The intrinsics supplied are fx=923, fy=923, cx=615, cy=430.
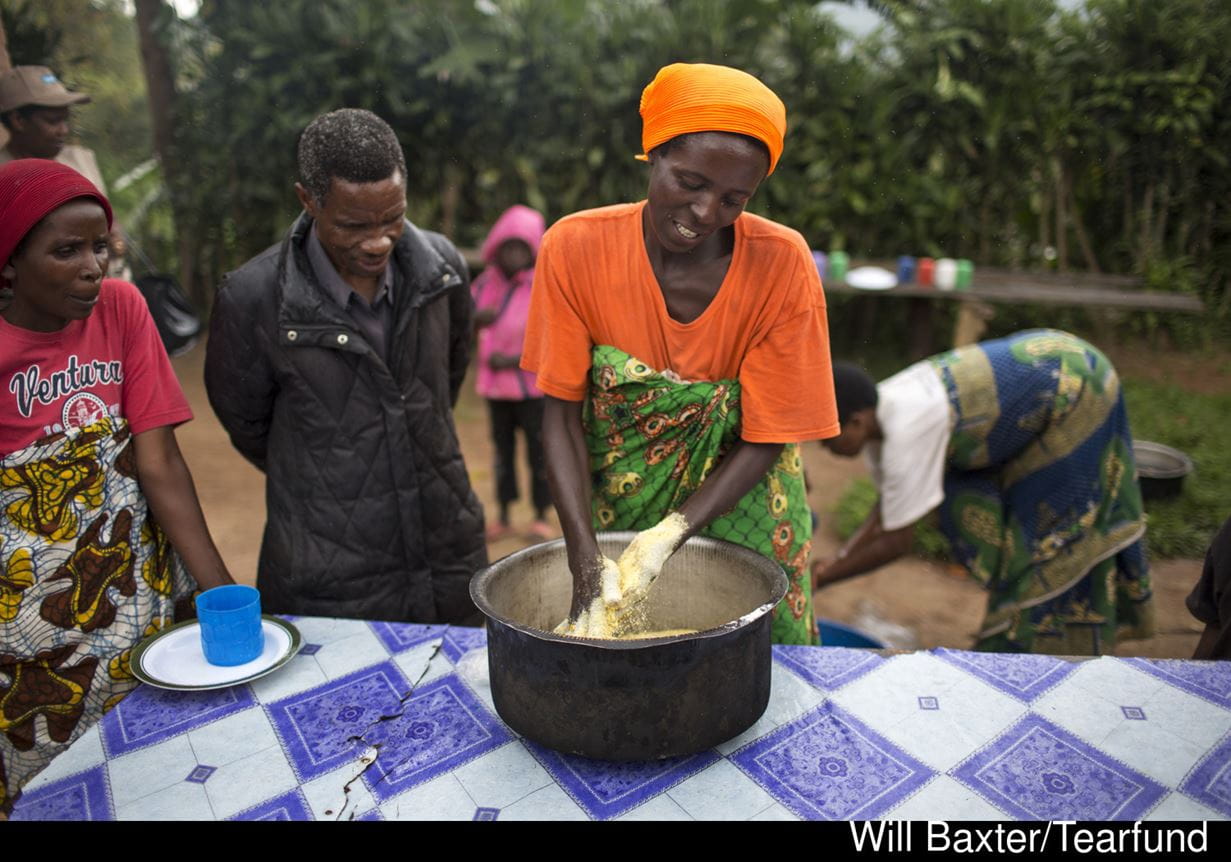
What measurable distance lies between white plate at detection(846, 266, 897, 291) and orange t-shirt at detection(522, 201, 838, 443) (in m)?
4.81

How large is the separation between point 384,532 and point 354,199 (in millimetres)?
781

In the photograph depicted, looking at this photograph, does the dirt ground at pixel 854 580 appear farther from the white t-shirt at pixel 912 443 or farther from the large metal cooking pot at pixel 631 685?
A: the large metal cooking pot at pixel 631 685

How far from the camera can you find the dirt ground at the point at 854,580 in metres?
3.81

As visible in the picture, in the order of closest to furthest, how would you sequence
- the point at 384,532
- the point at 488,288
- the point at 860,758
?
the point at 860,758, the point at 384,532, the point at 488,288

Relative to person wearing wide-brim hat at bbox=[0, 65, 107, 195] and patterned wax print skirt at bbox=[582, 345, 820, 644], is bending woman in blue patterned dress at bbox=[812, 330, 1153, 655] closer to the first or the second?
patterned wax print skirt at bbox=[582, 345, 820, 644]

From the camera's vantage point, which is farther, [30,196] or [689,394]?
[689,394]

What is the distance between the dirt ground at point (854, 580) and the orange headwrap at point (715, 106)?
2441 millimetres

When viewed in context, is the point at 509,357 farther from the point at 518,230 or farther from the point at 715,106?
the point at 715,106

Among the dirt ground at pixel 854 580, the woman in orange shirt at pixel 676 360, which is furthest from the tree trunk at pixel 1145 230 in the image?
the woman in orange shirt at pixel 676 360

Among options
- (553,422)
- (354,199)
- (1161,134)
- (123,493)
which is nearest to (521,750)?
(553,422)

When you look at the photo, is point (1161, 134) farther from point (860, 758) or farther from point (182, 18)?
point (182, 18)

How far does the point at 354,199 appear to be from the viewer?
1952mm

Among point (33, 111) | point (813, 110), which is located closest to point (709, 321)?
point (33, 111)

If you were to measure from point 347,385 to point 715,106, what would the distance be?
1068mm
